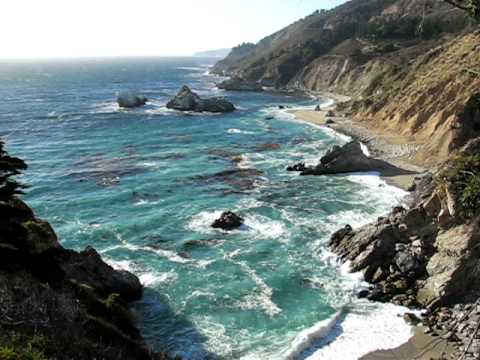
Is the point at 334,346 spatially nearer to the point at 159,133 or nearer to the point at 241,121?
the point at 159,133

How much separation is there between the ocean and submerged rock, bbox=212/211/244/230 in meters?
0.78

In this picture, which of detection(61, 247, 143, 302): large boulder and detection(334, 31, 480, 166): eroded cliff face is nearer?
detection(61, 247, 143, 302): large boulder

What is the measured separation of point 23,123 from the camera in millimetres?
86625

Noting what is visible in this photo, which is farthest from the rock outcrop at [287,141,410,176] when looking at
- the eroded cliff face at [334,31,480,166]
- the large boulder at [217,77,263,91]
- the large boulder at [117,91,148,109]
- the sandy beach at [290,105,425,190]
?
the large boulder at [217,77,263,91]

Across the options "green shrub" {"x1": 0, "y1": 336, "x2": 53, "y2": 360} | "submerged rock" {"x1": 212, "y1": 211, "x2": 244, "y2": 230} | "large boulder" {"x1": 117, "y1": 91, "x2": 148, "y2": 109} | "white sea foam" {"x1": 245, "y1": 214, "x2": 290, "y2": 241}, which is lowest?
"white sea foam" {"x1": 245, "y1": 214, "x2": 290, "y2": 241}

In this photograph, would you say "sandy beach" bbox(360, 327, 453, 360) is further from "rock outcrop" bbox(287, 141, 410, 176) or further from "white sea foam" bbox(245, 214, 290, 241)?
"rock outcrop" bbox(287, 141, 410, 176)

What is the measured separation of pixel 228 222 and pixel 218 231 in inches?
42.1

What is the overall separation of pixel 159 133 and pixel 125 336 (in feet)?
190

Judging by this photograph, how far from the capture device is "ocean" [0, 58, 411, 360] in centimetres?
2305

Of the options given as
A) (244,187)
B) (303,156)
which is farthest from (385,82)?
(244,187)

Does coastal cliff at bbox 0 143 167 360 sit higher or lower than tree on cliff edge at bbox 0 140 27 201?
lower

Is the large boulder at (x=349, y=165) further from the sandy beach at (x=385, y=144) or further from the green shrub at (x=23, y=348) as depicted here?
the green shrub at (x=23, y=348)

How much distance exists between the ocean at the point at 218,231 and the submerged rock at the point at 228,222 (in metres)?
0.78

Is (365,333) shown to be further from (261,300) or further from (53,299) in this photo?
(53,299)
